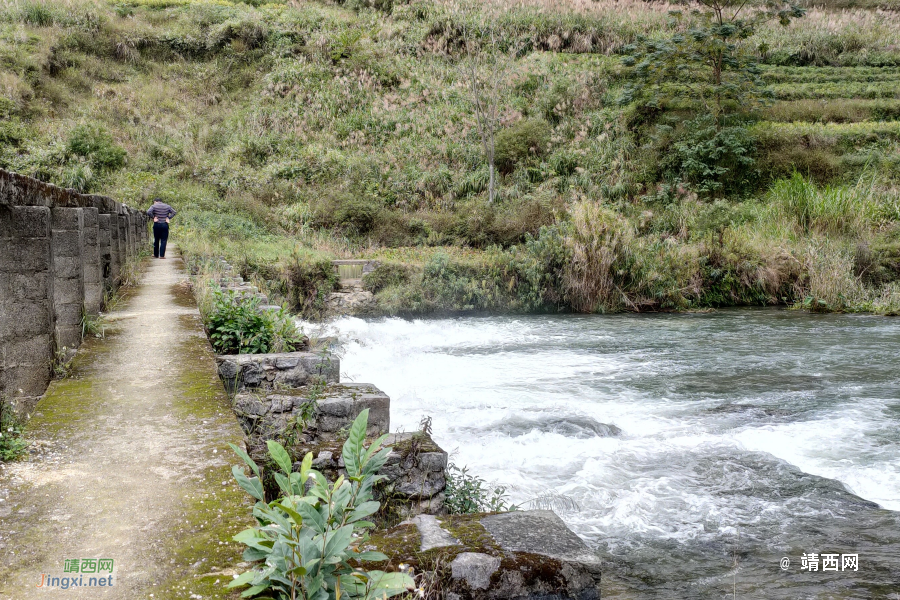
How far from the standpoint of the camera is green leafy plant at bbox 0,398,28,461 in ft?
9.80

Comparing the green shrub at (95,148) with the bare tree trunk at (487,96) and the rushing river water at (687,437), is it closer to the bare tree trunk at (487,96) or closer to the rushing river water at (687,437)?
the bare tree trunk at (487,96)

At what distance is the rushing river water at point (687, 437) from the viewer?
162 inches

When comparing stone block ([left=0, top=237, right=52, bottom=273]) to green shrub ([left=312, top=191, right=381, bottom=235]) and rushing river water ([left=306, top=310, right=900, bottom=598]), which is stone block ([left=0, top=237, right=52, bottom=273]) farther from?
green shrub ([left=312, top=191, right=381, bottom=235])

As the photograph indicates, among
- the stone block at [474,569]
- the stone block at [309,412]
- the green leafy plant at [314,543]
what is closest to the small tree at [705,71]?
the stone block at [309,412]

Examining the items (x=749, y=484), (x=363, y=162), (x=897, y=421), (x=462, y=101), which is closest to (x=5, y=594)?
(x=749, y=484)

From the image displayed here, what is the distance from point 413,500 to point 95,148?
2472 cm

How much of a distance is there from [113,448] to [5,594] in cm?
121

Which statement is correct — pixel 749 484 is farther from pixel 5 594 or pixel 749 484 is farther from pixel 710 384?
pixel 5 594

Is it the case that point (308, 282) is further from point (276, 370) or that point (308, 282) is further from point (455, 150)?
point (455, 150)

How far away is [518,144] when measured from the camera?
23469 millimetres

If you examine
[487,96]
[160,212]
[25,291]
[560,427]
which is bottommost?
[560,427]

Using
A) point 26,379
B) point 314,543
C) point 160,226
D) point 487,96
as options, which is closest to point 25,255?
point 26,379

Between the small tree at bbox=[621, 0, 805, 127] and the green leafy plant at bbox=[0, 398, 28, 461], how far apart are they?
916 inches

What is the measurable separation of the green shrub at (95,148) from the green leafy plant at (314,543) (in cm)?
2538
